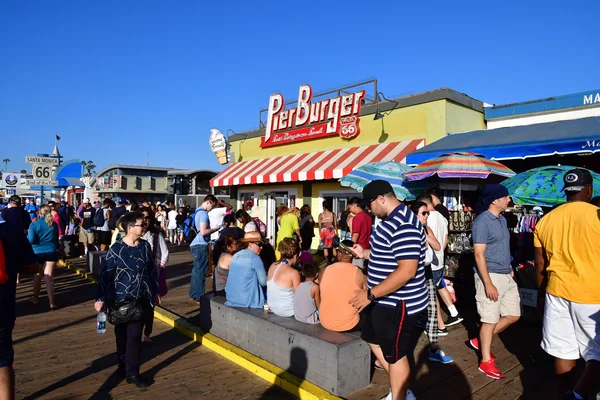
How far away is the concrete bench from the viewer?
3.62 meters

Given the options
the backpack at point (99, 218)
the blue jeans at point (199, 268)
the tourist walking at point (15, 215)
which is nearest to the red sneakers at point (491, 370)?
the blue jeans at point (199, 268)

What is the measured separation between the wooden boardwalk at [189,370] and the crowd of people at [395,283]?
0.21m

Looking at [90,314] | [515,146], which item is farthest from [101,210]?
[515,146]

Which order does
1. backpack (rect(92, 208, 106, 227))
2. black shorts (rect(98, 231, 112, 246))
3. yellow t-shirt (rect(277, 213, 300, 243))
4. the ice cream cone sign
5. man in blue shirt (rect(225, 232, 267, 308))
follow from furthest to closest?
the ice cream cone sign
black shorts (rect(98, 231, 112, 246))
backpack (rect(92, 208, 106, 227))
yellow t-shirt (rect(277, 213, 300, 243))
man in blue shirt (rect(225, 232, 267, 308))

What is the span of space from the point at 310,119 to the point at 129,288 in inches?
422

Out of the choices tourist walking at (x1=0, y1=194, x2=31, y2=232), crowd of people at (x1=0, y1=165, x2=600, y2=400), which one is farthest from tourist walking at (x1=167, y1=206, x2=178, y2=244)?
crowd of people at (x1=0, y1=165, x2=600, y2=400)

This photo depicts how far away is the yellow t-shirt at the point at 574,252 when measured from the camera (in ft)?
10.0

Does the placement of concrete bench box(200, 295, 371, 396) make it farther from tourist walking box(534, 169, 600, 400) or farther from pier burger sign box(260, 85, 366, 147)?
pier burger sign box(260, 85, 366, 147)

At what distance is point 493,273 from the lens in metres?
4.05

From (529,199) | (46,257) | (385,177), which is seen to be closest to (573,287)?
(529,199)

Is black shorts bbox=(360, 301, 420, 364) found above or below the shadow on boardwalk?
above

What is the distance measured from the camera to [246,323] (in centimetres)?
468

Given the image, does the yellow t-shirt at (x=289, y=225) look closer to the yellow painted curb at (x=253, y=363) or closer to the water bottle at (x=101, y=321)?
the yellow painted curb at (x=253, y=363)

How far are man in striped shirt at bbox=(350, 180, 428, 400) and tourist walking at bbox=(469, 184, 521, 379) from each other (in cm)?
134
